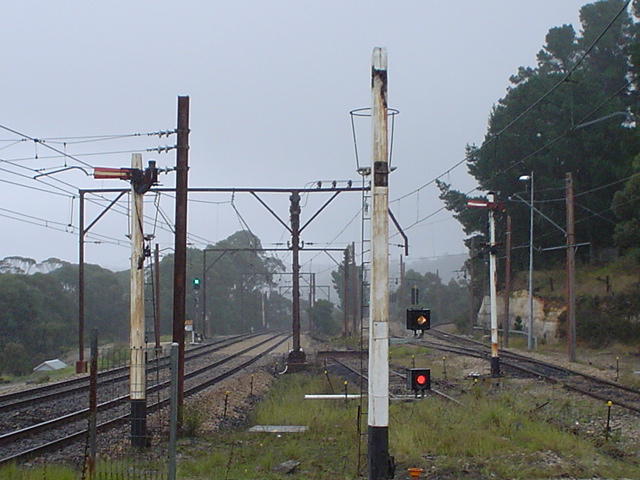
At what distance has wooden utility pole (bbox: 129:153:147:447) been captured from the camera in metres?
14.9

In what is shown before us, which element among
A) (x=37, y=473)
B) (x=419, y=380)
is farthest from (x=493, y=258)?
(x=37, y=473)

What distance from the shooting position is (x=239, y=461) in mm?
13508

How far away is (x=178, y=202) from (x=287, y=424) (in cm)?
539

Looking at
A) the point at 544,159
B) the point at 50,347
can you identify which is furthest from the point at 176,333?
the point at 50,347

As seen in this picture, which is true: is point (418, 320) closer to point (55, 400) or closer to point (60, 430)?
point (60, 430)

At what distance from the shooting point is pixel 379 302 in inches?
424

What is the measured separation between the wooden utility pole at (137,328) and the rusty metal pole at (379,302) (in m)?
5.67

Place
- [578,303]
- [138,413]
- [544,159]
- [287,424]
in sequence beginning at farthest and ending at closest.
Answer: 1. [544,159]
2. [578,303]
3. [287,424]
4. [138,413]

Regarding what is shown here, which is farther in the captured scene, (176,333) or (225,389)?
(225,389)

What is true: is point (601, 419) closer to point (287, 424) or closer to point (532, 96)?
point (287, 424)

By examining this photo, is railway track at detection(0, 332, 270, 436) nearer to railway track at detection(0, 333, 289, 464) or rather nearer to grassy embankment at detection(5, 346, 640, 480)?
railway track at detection(0, 333, 289, 464)

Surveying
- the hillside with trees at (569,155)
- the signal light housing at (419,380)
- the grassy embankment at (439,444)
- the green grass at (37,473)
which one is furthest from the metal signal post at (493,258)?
the hillside with trees at (569,155)

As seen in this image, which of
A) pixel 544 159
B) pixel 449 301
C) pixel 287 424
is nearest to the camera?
pixel 287 424

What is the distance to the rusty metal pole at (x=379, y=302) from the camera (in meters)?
10.7
